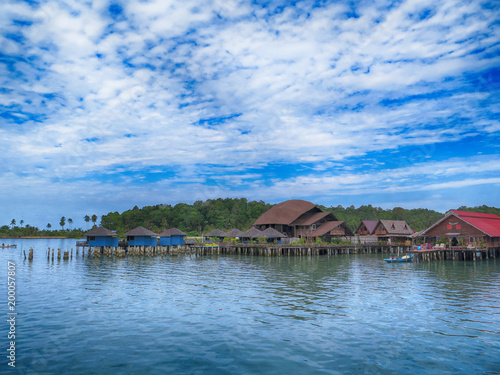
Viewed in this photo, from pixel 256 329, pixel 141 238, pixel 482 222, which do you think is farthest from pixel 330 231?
pixel 256 329

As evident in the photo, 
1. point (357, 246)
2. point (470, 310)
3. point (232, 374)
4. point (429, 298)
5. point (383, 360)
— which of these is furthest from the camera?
point (357, 246)

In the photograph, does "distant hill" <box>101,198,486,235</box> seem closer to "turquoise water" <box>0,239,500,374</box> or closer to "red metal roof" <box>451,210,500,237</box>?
"red metal roof" <box>451,210,500,237</box>

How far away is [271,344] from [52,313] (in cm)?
1111

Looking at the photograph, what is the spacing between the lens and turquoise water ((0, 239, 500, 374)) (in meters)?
11.3

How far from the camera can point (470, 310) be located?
18.7 meters

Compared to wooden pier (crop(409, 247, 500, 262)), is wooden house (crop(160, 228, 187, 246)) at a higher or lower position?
higher

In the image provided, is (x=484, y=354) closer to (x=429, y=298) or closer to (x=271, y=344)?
(x=271, y=344)

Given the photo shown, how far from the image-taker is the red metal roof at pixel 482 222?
54.5 metres

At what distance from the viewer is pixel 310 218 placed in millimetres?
77438

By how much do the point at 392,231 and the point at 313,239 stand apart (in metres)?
19.1

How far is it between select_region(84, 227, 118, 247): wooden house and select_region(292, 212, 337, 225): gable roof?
36.6 meters

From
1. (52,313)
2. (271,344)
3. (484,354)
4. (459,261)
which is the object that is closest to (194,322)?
(271,344)

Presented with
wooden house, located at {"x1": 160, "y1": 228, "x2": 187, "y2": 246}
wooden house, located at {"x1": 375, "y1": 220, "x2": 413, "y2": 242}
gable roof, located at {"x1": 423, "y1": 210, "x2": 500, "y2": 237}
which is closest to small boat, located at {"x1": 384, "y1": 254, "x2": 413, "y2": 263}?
gable roof, located at {"x1": 423, "y1": 210, "x2": 500, "y2": 237}

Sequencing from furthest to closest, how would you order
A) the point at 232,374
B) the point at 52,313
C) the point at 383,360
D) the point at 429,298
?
the point at 429,298
the point at 52,313
the point at 383,360
the point at 232,374
